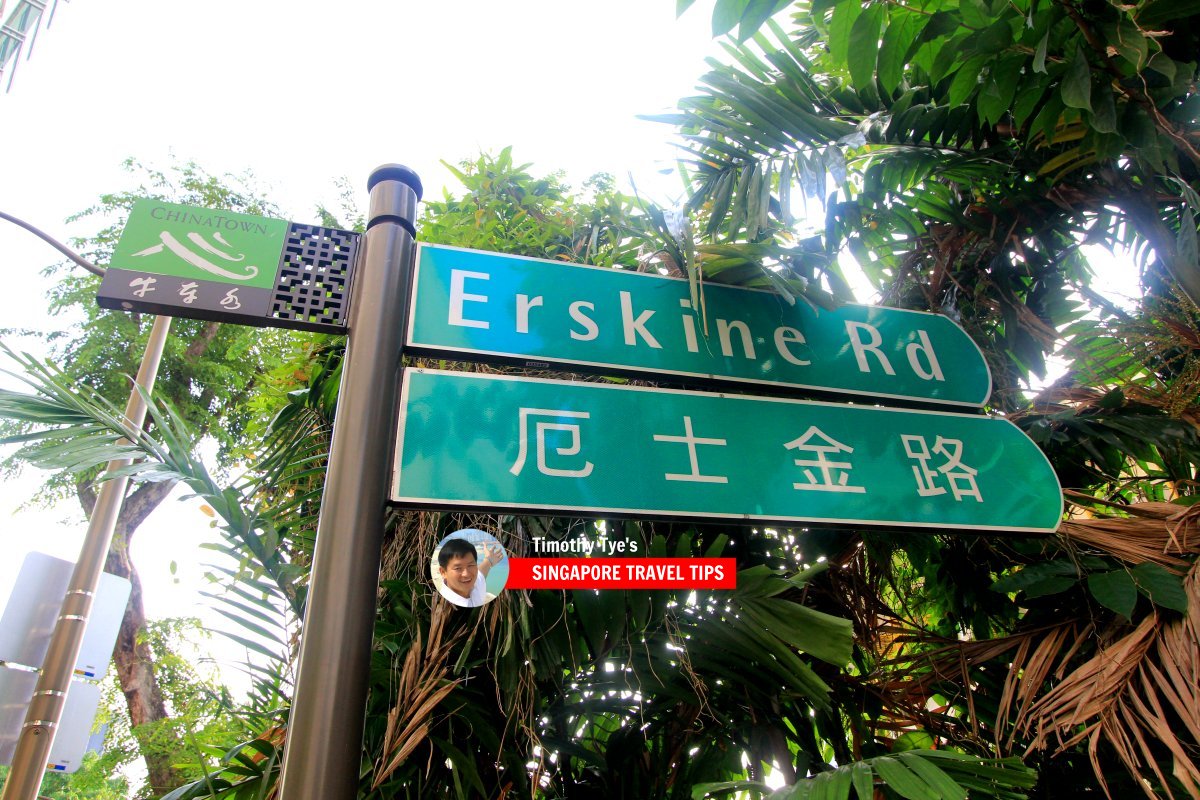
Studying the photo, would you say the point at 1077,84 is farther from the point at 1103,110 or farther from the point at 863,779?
the point at 863,779

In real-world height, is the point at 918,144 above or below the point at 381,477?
above

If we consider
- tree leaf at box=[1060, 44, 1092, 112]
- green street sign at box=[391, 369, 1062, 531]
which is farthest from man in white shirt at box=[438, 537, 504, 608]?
tree leaf at box=[1060, 44, 1092, 112]

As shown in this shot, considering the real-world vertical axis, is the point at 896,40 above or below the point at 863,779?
above

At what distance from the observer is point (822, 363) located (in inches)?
67.1

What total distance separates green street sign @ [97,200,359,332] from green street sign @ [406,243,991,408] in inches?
6.4

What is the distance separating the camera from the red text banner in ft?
5.44

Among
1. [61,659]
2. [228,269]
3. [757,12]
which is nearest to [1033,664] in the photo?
[757,12]

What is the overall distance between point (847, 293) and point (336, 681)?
141 cm

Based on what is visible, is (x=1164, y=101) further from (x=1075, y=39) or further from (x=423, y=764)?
(x=423, y=764)

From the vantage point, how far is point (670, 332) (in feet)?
5.21

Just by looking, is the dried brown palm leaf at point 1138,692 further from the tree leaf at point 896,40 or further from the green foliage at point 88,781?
the green foliage at point 88,781

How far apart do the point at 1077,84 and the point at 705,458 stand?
107cm

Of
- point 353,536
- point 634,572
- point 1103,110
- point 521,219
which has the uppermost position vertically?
point 521,219

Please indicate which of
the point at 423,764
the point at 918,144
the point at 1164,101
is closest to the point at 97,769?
the point at 423,764
